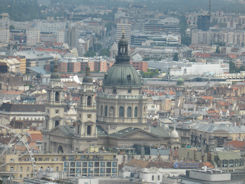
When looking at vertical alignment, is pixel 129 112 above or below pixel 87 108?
below

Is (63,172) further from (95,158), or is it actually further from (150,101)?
(150,101)

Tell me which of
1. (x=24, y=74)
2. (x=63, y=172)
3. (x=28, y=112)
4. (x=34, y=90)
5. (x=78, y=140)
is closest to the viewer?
(x=63, y=172)

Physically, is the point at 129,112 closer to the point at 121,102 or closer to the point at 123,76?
the point at 121,102

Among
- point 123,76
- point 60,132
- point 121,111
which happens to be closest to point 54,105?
point 60,132

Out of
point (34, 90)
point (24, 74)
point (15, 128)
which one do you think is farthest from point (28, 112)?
point (24, 74)

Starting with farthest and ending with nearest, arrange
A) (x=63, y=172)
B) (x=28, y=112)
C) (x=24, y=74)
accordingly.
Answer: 1. (x=24, y=74)
2. (x=28, y=112)
3. (x=63, y=172)

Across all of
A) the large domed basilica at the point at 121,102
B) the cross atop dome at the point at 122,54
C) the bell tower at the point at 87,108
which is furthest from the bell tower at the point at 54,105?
the bell tower at the point at 87,108

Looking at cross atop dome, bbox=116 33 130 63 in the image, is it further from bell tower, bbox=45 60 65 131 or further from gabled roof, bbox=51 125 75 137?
gabled roof, bbox=51 125 75 137

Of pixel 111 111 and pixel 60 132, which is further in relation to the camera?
pixel 111 111
